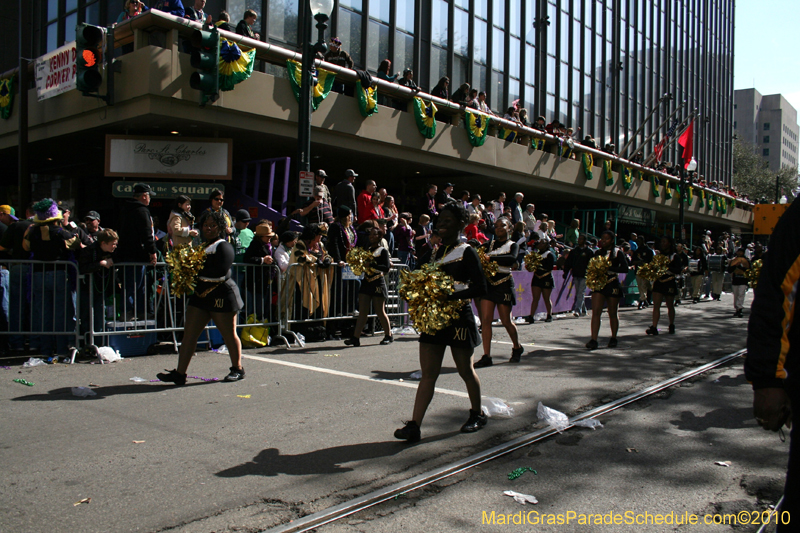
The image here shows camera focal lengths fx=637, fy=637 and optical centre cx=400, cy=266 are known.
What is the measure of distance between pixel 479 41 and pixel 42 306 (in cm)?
2178

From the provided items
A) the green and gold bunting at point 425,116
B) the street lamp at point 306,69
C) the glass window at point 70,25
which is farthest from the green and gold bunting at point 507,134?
the glass window at point 70,25

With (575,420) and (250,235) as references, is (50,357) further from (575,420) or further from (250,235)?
(575,420)


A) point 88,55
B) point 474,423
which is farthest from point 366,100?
point 474,423

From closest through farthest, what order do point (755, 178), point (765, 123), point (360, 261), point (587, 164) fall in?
point (360, 261), point (587, 164), point (755, 178), point (765, 123)

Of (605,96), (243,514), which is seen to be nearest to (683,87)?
(605,96)

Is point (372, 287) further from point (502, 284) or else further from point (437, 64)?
point (437, 64)

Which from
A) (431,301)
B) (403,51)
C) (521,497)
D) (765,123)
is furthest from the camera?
(765,123)

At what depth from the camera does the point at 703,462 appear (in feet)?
15.3

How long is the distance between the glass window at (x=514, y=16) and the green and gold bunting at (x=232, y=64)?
1723 cm

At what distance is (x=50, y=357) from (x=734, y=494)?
25.3 ft

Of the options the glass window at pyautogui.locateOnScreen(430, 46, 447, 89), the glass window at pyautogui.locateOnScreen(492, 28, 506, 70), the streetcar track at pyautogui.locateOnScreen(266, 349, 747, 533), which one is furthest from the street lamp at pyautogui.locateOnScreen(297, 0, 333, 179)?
the glass window at pyautogui.locateOnScreen(492, 28, 506, 70)

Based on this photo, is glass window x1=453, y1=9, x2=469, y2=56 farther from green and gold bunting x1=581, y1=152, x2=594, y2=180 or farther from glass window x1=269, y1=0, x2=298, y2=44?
glass window x1=269, y1=0, x2=298, y2=44

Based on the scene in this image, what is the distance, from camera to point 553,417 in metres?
5.60

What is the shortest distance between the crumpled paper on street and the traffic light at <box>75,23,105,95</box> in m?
9.84
